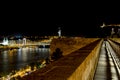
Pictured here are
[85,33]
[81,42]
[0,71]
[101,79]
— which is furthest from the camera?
[85,33]

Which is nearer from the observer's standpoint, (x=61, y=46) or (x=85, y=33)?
(x=61, y=46)

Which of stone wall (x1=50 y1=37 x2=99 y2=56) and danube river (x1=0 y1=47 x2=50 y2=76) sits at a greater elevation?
stone wall (x1=50 y1=37 x2=99 y2=56)

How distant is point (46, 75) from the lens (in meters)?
3.82

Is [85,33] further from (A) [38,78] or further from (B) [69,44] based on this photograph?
(A) [38,78]

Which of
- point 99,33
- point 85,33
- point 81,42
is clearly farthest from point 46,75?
point 85,33

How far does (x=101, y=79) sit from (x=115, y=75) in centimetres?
118

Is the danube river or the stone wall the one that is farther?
the danube river

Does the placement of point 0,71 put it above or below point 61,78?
below

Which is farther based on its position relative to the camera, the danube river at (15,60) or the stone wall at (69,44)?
the danube river at (15,60)

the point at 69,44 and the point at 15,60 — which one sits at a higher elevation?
the point at 69,44

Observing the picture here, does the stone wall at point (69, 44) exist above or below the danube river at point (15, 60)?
above

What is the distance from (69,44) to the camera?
4869 centimetres

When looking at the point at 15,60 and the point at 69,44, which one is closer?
the point at 69,44

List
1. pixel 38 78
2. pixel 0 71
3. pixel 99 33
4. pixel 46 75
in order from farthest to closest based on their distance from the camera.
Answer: pixel 99 33 → pixel 0 71 → pixel 46 75 → pixel 38 78
